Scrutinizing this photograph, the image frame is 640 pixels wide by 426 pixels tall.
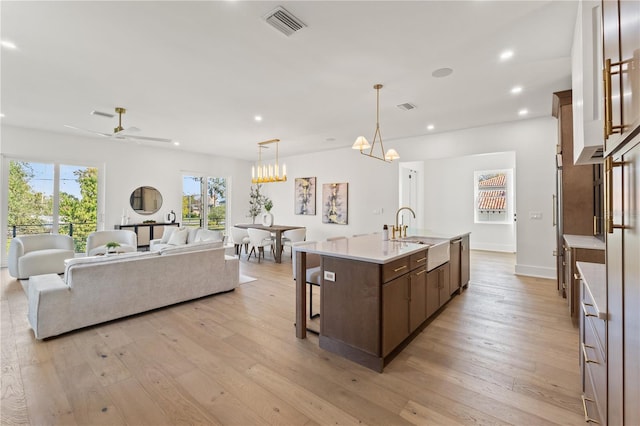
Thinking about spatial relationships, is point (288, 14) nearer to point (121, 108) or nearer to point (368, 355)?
point (368, 355)

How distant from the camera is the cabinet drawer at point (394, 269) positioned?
219 cm

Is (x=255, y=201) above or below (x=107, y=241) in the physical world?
above

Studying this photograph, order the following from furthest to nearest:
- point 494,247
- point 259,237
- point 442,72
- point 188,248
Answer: point 494,247 < point 259,237 < point 188,248 < point 442,72

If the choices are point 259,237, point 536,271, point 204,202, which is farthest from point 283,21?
point 204,202

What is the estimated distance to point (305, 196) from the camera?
8312 mm

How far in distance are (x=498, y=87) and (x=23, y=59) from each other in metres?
5.54

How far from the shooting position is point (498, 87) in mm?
3721

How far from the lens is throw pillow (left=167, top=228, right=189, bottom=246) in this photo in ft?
18.9

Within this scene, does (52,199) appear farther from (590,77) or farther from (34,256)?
(590,77)

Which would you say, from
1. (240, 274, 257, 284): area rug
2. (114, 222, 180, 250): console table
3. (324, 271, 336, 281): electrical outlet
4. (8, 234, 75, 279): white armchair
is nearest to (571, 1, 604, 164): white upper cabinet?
(324, 271, 336, 281): electrical outlet

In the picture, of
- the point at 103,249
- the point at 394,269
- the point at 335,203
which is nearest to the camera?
the point at 394,269

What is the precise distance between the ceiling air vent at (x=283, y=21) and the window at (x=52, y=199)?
6287mm

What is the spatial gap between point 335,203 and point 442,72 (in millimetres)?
4675

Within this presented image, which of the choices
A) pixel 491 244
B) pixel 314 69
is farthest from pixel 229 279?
pixel 491 244
